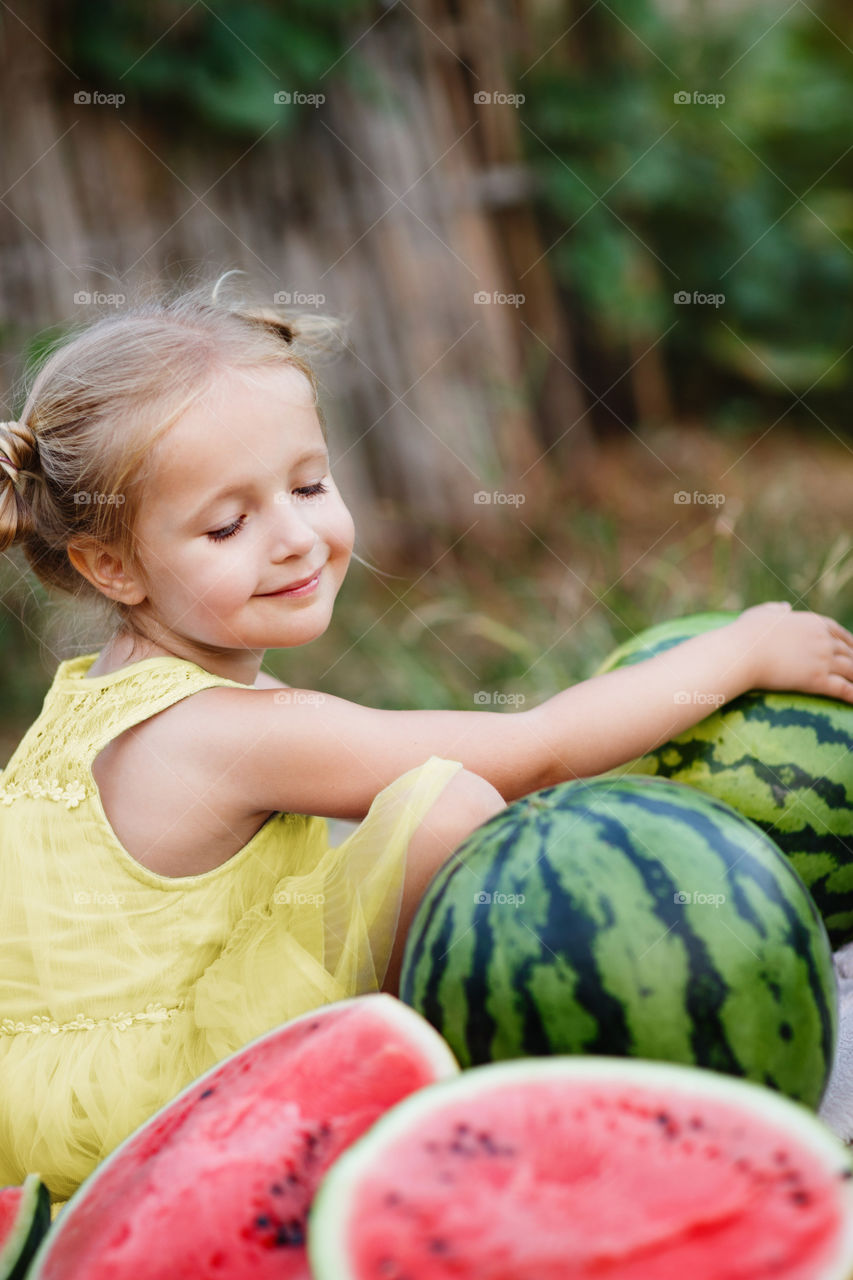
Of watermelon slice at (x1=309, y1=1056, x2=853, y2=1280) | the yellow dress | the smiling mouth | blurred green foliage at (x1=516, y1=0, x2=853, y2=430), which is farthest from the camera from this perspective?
blurred green foliage at (x1=516, y1=0, x2=853, y2=430)

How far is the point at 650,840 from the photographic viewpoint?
157cm

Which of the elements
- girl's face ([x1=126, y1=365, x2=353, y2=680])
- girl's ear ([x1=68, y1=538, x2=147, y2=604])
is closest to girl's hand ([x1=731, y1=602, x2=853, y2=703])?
girl's face ([x1=126, y1=365, x2=353, y2=680])

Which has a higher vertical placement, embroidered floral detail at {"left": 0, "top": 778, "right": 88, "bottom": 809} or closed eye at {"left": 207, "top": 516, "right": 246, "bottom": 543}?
closed eye at {"left": 207, "top": 516, "right": 246, "bottom": 543}

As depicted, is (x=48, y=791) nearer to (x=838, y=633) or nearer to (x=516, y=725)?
(x=516, y=725)

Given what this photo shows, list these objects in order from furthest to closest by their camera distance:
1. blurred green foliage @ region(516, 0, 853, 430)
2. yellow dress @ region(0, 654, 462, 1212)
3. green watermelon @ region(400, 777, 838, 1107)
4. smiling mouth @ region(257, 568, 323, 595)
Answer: blurred green foliage @ region(516, 0, 853, 430)
smiling mouth @ region(257, 568, 323, 595)
yellow dress @ region(0, 654, 462, 1212)
green watermelon @ region(400, 777, 838, 1107)

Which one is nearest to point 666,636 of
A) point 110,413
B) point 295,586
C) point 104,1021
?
point 295,586

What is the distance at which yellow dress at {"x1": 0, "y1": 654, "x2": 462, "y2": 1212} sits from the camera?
73.0 inches

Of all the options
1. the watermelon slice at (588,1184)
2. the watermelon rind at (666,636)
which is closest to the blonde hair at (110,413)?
the watermelon rind at (666,636)

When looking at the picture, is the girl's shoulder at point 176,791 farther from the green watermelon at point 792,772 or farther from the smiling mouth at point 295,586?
the green watermelon at point 792,772

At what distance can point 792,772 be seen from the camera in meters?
2.03

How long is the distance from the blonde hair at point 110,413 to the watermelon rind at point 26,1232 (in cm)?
96

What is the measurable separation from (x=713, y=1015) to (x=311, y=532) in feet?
3.23

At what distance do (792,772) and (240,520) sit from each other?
3.35 feet

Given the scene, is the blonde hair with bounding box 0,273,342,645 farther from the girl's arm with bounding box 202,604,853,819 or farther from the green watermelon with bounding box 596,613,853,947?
the green watermelon with bounding box 596,613,853,947
